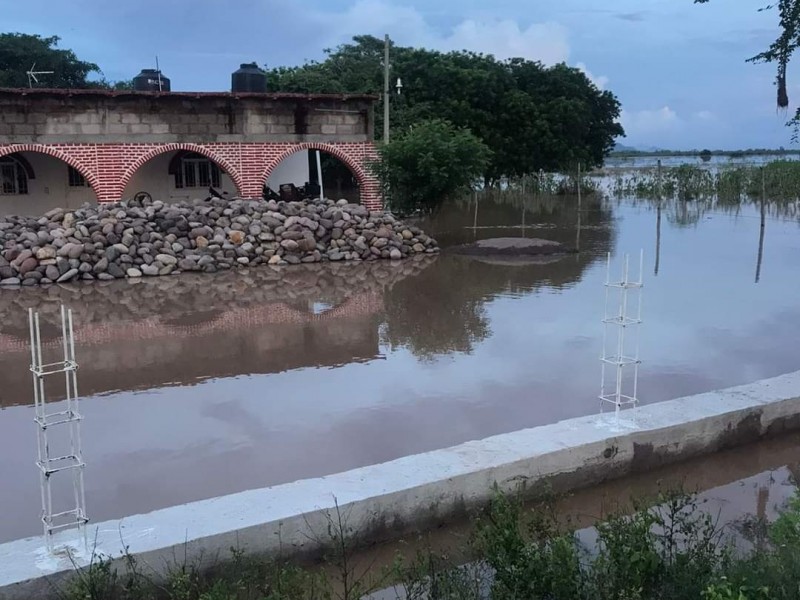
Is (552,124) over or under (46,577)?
over

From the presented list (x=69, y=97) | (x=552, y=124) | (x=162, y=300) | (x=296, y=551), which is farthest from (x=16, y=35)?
(x=296, y=551)

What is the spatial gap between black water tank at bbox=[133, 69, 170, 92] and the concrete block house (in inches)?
159

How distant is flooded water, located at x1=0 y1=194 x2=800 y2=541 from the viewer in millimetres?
5363

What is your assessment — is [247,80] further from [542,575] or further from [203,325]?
[542,575]

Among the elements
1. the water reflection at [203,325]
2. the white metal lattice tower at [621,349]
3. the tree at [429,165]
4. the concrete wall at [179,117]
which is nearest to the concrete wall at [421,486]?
the white metal lattice tower at [621,349]

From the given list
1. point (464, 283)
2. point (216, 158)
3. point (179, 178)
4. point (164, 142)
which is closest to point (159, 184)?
point (179, 178)

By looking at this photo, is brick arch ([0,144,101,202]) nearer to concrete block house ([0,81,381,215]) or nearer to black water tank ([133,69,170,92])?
concrete block house ([0,81,381,215])

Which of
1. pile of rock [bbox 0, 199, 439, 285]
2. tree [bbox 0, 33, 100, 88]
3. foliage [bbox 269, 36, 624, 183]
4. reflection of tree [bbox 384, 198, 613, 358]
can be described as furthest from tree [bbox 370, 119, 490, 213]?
tree [bbox 0, 33, 100, 88]

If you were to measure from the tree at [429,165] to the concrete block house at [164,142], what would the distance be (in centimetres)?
122

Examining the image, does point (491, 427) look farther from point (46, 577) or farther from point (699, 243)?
point (699, 243)

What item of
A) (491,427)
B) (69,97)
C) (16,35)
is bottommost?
(491,427)

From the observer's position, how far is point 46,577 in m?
3.34

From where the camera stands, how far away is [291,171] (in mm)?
21047

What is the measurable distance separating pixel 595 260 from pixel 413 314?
584cm
